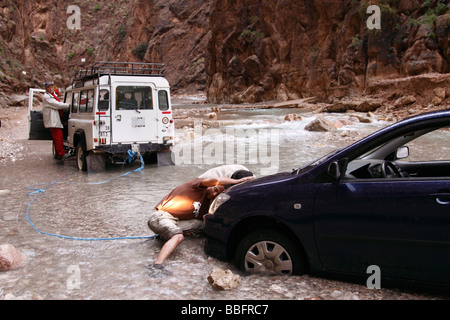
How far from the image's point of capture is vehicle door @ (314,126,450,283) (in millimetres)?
3020

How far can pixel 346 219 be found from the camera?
327 centimetres

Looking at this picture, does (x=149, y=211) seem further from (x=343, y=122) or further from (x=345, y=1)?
(x=345, y=1)

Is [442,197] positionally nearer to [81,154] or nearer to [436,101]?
[81,154]

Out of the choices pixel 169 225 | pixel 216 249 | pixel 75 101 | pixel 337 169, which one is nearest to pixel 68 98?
pixel 75 101

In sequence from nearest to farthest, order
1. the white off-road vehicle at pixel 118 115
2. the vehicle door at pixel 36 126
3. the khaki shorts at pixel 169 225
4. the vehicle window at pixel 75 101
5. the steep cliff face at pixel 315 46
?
1. the khaki shorts at pixel 169 225
2. the white off-road vehicle at pixel 118 115
3. the vehicle window at pixel 75 101
4. the vehicle door at pixel 36 126
5. the steep cliff face at pixel 315 46

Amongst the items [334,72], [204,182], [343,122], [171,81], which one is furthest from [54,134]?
[171,81]

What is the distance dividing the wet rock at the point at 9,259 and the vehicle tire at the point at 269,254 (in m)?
2.35

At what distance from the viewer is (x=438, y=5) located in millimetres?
28453

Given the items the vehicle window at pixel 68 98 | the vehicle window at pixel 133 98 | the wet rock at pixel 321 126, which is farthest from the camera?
the wet rock at pixel 321 126

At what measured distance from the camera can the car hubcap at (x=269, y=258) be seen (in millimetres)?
3602

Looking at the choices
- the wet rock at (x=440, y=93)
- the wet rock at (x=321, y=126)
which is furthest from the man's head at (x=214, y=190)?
the wet rock at (x=440, y=93)

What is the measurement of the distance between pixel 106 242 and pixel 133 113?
209 inches

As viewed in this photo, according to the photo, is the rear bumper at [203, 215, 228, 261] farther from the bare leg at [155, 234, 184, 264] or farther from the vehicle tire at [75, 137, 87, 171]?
the vehicle tire at [75, 137, 87, 171]

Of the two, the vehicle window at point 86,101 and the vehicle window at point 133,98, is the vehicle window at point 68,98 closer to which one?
the vehicle window at point 86,101
